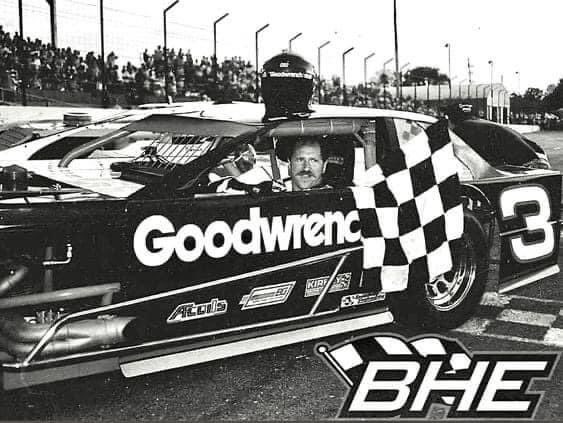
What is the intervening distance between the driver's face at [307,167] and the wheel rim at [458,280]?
0.94m

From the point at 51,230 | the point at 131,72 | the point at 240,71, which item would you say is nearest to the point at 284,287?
the point at 51,230

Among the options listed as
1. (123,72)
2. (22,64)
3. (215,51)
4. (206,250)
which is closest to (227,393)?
(206,250)

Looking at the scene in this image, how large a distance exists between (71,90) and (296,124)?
14.6 meters

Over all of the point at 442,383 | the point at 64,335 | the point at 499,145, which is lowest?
the point at 442,383

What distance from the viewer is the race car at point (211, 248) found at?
272 centimetres

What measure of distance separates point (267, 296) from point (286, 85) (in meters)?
1.12

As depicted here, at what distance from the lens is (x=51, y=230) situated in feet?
8.77

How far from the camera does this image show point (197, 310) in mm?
2971

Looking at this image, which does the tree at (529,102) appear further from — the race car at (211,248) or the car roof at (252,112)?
the car roof at (252,112)

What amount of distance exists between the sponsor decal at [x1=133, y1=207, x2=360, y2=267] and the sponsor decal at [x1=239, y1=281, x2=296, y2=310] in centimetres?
17

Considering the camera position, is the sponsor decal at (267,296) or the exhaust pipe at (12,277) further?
the sponsor decal at (267,296)

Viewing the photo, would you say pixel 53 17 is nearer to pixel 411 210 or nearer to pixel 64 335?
pixel 411 210

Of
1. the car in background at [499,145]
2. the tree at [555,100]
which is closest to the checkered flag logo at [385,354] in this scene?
the car in background at [499,145]

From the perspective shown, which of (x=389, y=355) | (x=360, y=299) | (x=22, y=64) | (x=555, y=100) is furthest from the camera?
(x=555, y=100)
